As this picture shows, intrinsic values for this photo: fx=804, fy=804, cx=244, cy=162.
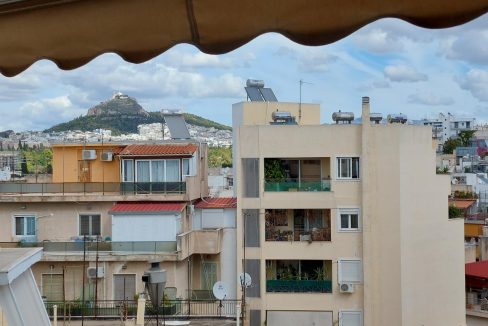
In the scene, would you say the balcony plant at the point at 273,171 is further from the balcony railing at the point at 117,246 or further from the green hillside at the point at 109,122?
the green hillside at the point at 109,122

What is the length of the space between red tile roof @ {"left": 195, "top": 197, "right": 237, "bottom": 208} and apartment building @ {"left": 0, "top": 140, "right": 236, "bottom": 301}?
4 cm

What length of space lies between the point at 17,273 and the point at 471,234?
2123cm

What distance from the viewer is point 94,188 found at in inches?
647

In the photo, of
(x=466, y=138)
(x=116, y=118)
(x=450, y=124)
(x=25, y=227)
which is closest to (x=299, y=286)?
(x=25, y=227)

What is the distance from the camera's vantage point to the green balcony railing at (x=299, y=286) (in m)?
15.8

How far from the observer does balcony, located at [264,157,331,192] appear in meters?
15.9

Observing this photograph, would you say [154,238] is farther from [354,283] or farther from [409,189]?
[409,189]

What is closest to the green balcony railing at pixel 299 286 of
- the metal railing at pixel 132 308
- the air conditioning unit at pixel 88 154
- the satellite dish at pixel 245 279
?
the satellite dish at pixel 245 279

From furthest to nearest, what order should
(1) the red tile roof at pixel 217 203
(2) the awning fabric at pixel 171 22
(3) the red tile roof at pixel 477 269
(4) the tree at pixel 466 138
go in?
(4) the tree at pixel 466 138
(3) the red tile roof at pixel 477 269
(1) the red tile roof at pixel 217 203
(2) the awning fabric at pixel 171 22

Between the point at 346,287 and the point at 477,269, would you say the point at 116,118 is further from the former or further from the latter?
the point at 346,287

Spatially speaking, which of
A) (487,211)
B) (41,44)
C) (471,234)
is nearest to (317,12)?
(41,44)

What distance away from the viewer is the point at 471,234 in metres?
25.4

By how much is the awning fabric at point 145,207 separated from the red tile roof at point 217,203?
2.68ft

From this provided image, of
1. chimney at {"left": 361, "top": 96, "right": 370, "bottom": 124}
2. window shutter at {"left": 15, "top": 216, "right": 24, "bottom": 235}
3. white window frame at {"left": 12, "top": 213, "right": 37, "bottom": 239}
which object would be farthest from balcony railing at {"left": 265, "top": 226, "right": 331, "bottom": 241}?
window shutter at {"left": 15, "top": 216, "right": 24, "bottom": 235}
